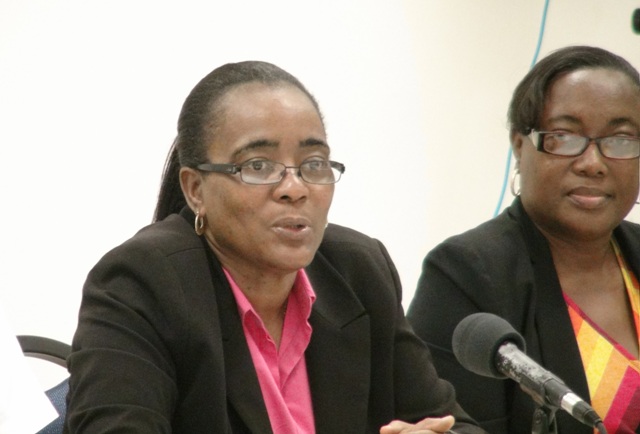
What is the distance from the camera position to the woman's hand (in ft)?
5.58

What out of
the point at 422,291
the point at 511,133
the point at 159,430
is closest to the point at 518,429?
the point at 422,291

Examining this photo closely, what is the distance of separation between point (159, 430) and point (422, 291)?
2.91 ft

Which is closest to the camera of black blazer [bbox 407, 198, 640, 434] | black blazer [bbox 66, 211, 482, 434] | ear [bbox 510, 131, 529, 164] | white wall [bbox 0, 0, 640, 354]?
black blazer [bbox 66, 211, 482, 434]

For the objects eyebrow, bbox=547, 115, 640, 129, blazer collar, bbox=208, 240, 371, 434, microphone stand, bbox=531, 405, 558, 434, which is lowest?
blazer collar, bbox=208, 240, 371, 434

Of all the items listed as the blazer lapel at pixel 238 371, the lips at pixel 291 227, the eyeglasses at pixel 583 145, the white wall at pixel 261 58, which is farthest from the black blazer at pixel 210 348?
the white wall at pixel 261 58

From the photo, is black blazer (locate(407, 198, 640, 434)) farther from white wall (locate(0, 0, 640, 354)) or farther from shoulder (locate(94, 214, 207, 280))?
white wall (locate(0, 0, 640, 354))

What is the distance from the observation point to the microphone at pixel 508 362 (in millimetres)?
1263

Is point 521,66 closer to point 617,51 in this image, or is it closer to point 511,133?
point 617,51

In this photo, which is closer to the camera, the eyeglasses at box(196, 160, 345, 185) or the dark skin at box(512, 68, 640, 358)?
the eyeglasses at box(196, 160, 345, 185)

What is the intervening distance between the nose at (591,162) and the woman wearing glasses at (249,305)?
540 mm

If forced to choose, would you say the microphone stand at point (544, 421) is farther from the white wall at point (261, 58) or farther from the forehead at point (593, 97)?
the white wall at point (261, 58)

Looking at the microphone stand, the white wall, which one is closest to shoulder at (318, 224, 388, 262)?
the microphone stand

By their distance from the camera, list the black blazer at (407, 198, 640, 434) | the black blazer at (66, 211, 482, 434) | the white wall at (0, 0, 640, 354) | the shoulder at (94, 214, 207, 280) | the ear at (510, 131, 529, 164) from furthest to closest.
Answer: the white wall at (0, 0, 640, 354), the ear at (510, 131, 529, 164), the black blazer at (407, 198, 640, 434), the shoulder at (94, 214, 207, 280), the black blazer at (66, 211, 482, 434)

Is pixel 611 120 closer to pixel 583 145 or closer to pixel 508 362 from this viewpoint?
Answer: pixel 583 145
